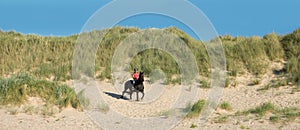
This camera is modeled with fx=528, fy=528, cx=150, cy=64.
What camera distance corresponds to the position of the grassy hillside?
23.0 metres

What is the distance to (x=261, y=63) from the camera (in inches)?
923

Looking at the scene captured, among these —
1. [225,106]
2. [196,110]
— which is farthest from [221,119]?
[225,106]

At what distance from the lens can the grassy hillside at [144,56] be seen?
23.0 metres

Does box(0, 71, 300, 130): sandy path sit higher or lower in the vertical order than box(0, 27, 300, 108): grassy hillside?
lower

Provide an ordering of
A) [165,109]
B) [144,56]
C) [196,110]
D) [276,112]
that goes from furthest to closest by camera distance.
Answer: [144,56] < [165,109] < [196,110] < [276,112]

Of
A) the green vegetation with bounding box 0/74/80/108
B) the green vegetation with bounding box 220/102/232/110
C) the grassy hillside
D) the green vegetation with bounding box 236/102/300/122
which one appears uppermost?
the grassy hillside

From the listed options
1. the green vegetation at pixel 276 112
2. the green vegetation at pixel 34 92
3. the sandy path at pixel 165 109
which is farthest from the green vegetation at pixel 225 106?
the green vegetation at pixel 34 92

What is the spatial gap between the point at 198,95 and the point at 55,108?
235 inches

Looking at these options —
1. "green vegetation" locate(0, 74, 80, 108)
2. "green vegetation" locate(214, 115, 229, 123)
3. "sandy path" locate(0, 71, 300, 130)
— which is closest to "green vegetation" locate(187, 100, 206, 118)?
"sandy path" locate(0, 71, 300, 130)

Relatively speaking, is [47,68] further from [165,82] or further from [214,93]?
[214,93]

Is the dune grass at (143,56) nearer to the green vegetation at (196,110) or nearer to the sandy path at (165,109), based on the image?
the sandy path at (165,109)

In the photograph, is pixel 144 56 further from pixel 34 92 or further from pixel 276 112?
pixel 276 112

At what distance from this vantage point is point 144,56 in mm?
24750

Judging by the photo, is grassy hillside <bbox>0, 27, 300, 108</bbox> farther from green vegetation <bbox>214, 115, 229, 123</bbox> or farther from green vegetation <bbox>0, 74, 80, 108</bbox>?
green vegetation <bbox>214, 115, 229, 123</bbox>
